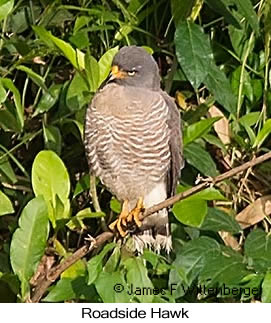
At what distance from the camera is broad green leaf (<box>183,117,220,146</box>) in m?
2.46

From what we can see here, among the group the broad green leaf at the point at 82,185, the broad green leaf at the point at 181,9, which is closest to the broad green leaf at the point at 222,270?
the broad green leaf at the point at 82,185

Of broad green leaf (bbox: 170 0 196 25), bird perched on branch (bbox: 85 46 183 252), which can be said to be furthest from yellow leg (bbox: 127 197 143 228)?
broad green leaf (bbox: 170 0 196 25)

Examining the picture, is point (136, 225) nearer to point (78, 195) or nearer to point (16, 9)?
point (78, 195)

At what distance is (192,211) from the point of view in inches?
90.5

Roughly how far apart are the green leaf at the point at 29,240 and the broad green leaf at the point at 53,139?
0.34m

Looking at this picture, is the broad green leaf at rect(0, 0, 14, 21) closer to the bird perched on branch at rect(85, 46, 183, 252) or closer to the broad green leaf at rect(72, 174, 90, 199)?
the bird perched on branch at rect(85, 46, 183, 252)

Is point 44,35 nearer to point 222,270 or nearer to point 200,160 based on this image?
point 200,160

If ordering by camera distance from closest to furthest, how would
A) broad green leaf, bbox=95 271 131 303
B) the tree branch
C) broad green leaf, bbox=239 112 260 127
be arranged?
the tree branch, broad green leaf, bbox=95 271 131 303, broad green leaf, bbox=239 112 260 127

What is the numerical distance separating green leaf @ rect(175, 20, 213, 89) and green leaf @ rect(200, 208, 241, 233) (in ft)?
1.11

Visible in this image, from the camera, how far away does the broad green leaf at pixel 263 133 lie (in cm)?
252

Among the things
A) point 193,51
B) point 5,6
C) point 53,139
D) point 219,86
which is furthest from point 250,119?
point 5,6

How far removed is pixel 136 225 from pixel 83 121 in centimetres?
29

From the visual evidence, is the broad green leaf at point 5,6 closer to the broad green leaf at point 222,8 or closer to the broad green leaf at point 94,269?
the broad green leaf at point 222,8
